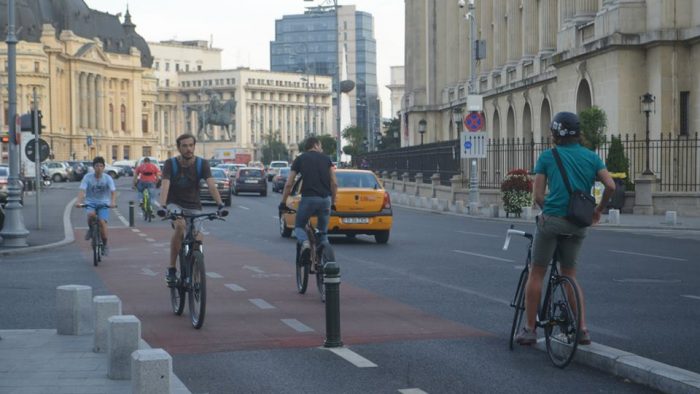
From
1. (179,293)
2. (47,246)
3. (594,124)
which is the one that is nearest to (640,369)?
(179,293)

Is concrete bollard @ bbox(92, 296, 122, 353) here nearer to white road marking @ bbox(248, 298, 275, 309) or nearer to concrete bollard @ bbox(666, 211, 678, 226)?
white road marking @ bbox(248, 298, 275, 309)

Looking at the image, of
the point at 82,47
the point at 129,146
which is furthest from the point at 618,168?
the point at 129,146

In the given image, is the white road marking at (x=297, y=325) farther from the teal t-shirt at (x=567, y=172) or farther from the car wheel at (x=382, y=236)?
the car wheel at (x=382, y=236)

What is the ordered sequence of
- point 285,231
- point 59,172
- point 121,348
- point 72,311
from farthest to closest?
point 59,172 → point 285,231 → point 72,311 → point 121,348

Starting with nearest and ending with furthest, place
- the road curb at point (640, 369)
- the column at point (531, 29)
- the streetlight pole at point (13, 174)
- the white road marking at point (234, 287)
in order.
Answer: the road curb at point (640, 369)
the white road marking at point (234, 287)
the streetlight pole at point (13, 174)
the column at point (531, 29)

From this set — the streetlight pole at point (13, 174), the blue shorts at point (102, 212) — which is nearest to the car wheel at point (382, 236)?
the blue shorts at point (102, 212)

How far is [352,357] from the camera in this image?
999 cm

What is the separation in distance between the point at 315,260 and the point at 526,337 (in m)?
4.84

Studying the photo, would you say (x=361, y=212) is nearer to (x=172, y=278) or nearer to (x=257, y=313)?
(x=257, y=313)

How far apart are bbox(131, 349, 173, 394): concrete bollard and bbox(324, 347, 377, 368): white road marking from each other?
257 centimetres

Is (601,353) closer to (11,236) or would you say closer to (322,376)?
(322,376)

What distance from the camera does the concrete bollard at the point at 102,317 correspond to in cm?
1015

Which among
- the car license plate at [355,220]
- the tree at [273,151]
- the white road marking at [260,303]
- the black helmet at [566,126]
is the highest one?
the tree at [273,151]

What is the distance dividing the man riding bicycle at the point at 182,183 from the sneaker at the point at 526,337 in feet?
12.9
